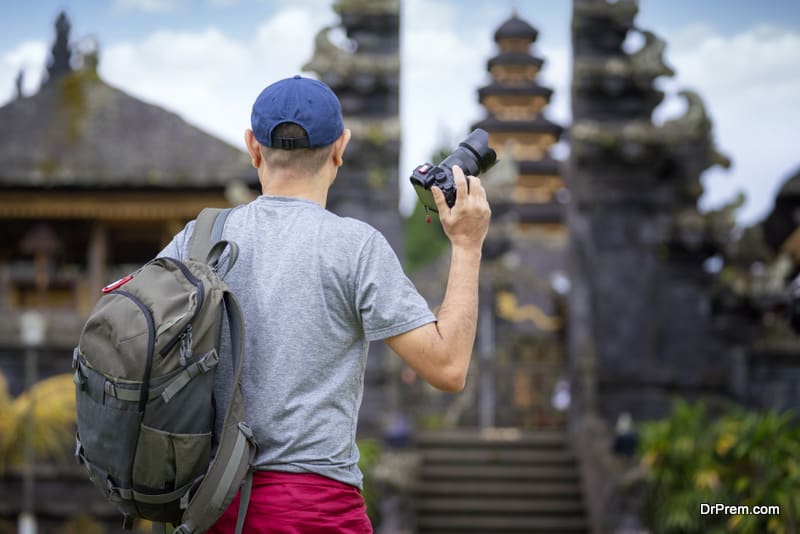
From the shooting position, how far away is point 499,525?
10766 millimetres

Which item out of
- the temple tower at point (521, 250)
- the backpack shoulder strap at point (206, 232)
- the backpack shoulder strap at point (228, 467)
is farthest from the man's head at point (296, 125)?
the temple tower at point (521, 250)

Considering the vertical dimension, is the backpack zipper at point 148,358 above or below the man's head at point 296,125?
below

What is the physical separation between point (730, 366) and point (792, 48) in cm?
515

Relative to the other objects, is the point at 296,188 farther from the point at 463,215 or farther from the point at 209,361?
the point at 209,361

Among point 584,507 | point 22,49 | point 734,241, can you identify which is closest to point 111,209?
point 22,49

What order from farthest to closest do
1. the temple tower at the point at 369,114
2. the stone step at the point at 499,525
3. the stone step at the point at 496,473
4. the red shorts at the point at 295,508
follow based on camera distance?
1. the temple tower at the point at 369,114
2. the stone step at the point at 496,473
3. the stone step at the point at 499,525
4. the red shorts at the point at 295,508

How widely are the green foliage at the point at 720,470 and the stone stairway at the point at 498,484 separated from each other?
1.32 m

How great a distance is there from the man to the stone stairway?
9071mm

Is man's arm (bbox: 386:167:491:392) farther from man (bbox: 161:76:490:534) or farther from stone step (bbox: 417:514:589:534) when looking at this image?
stone step (bbox: 417:514:589:534)

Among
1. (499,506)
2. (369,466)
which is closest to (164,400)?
(369,466)

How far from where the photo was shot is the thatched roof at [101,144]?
43.2ft

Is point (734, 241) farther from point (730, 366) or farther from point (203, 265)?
point (203, 265)

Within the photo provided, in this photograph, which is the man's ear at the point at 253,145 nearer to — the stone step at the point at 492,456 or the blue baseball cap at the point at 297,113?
the blue baseball cap at the point at 297,113

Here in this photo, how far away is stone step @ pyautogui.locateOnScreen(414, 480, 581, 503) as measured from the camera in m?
11.2
